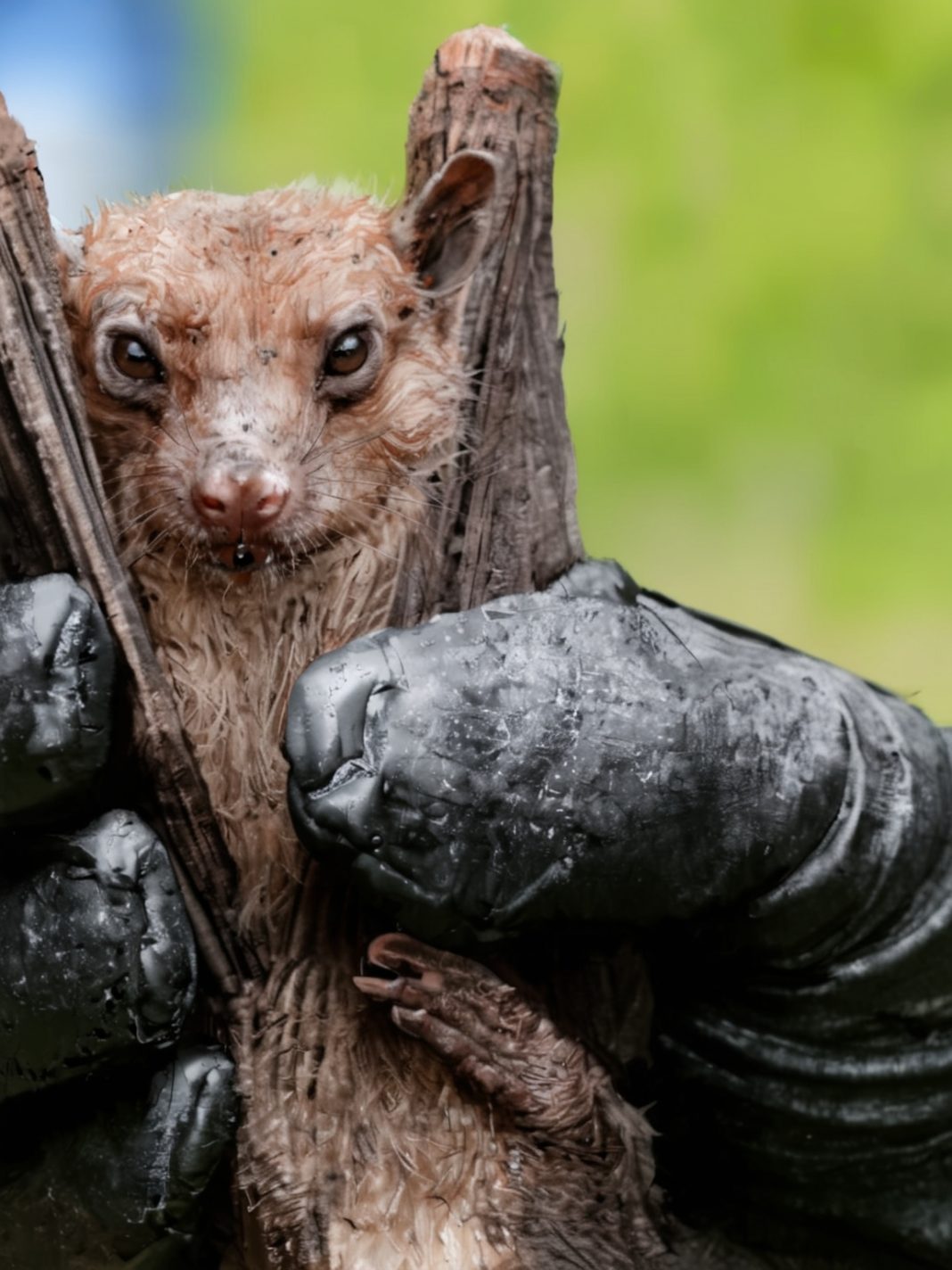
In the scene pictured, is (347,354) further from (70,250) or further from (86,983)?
(86,983)

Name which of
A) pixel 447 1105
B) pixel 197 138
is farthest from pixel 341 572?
pixel 197 138

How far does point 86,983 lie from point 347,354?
35 cm

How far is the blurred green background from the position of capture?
6.07 feet

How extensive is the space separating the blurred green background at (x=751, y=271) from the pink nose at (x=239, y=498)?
94cm

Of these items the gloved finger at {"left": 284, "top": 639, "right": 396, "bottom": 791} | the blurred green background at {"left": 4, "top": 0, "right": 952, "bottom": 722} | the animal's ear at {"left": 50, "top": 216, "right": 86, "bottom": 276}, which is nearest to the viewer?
the gloved finger at {"left": 284, "top": 639, "right": 396, "bottom": 791}

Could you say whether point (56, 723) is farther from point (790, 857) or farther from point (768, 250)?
point (768, 250)

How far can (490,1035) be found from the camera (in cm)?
94

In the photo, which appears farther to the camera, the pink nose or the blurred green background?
the blurred green background

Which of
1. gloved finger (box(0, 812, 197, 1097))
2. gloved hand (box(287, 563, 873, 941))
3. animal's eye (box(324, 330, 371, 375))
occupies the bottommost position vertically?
gloved finger (box(0, 812, 197, 1097))

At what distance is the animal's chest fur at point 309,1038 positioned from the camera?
93 cm

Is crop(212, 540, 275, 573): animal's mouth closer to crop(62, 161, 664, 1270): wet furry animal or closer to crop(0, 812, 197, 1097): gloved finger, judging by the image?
crop(62, 161, 664, 1270): wet furry animal

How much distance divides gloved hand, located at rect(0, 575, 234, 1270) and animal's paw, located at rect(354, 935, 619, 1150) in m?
0.10

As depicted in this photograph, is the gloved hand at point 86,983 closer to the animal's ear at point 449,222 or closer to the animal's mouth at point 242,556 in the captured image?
the animal's mouth at point 242,556

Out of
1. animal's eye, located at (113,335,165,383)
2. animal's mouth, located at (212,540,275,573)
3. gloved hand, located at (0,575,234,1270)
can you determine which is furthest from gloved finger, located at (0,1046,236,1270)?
animal's eye, located at (113,335,165,383)
